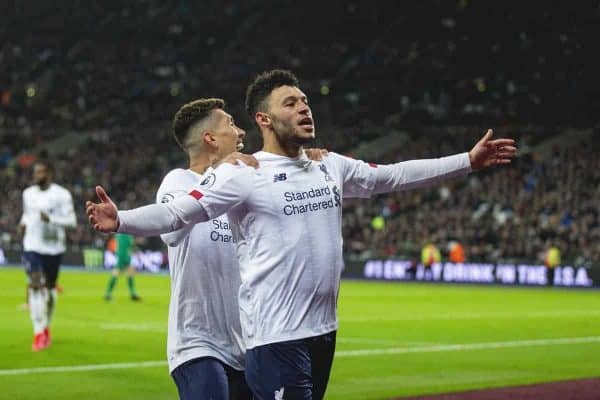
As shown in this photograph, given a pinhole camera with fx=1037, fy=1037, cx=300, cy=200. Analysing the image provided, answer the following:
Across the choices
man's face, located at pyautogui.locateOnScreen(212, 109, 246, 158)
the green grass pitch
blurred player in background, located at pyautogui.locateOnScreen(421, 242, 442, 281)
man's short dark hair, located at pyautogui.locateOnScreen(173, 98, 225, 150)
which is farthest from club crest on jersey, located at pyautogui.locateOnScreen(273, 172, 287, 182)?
blurred player in background, located at pyautogui.locateOnScreen(421, 242, 442, 281)

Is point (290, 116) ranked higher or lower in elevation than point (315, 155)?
higher

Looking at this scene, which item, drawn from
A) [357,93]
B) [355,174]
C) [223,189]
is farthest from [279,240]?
[357,93]

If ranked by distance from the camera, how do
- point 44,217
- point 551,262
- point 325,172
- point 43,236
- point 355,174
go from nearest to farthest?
point 325,172 → point 355,174 → point 44,217 → point 43,236 → point 551,262

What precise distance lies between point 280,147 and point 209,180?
0.43m

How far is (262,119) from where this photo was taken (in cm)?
529

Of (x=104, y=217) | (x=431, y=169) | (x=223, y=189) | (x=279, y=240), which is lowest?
(x=279, y=240)

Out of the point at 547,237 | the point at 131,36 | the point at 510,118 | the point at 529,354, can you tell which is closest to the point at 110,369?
the point at 529,354

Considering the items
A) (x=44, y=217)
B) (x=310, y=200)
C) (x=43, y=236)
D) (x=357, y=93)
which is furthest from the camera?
(x=357, y=93)

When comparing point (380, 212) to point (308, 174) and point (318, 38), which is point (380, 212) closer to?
point (318, 38)

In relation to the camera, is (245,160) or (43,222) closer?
(245,160)

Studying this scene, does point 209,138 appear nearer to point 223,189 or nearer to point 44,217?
point 223,189

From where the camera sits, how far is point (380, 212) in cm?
4191

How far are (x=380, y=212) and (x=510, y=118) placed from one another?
8.12 metres

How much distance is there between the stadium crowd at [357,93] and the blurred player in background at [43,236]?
72.0 feet
